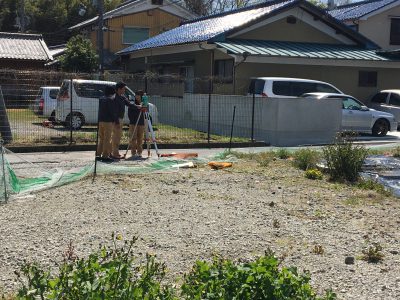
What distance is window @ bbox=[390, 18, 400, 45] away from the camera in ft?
109

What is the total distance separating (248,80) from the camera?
22.1 meters

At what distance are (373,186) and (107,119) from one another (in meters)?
5.67

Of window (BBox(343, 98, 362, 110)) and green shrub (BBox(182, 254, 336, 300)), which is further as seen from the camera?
window (BBox(343, 98, 362, 110))

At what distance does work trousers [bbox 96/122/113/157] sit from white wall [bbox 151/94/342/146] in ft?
22.4

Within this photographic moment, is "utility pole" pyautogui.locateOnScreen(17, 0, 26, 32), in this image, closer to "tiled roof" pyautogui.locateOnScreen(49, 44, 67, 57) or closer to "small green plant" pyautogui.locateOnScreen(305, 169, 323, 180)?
"tiled roof" pyautogui.locateOnScreen(49, 44, 67, 57)

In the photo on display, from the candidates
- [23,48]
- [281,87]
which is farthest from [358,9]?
[23,48]

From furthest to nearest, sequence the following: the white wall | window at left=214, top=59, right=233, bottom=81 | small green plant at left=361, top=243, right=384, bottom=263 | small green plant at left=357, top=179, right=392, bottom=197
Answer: window at left=214, top=59, right=233, bottom=81, the white wall, small green plant at left=357, top=179, right=392, bottom=197, small green plant at left=361, top=243, right=384, bottom=263

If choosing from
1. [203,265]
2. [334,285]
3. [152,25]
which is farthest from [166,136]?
[152,25]

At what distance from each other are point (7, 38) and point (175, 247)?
107 ft

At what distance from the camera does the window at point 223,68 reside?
23.8 metres

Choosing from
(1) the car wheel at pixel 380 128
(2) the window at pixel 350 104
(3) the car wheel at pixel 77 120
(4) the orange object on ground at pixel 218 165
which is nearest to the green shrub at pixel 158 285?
(4) the orange object on ground at pixel 218 165

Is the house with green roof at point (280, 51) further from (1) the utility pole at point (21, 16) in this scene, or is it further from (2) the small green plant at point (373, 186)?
(1) the utility pole at point (21, 16)

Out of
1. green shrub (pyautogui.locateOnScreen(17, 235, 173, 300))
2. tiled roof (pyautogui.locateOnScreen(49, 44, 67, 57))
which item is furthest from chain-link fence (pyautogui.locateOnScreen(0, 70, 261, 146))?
tiled roof (pyautogui.locateOnScreen(49, 44, 67, 57))

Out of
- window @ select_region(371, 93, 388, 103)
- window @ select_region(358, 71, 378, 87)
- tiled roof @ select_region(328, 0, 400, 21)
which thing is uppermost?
tiled roof @ select_region(328, 0, 400, 21)
